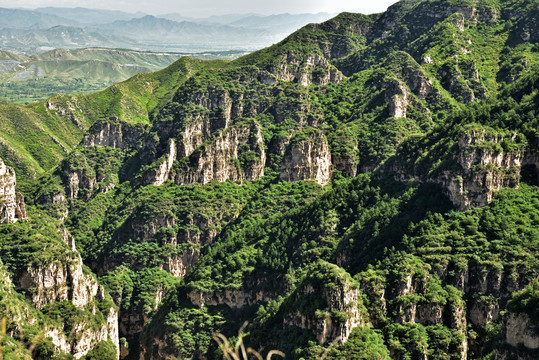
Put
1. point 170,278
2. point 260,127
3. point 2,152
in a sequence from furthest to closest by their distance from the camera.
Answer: point 2,152 → point 260,127 → point 170,278

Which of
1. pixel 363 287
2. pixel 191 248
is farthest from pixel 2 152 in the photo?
pixel 363 287

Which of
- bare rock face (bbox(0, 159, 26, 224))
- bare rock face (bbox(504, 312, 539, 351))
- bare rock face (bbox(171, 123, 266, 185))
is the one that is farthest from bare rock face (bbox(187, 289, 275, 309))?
bare rock face (bbox(504, 312, 539, 351))

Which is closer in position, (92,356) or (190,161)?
(92,356)

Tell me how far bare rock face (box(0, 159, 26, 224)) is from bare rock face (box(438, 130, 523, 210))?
226 ft

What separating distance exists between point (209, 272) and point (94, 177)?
6748 cm

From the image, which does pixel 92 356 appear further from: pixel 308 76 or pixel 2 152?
pixel 308 76

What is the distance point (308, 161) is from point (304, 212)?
2886 cm

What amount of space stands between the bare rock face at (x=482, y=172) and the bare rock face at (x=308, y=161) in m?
59.5

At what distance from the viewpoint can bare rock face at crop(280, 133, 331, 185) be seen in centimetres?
14300

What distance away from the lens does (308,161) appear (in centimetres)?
14288

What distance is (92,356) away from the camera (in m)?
89.1

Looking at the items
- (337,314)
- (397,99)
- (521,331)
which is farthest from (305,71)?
(521,331)

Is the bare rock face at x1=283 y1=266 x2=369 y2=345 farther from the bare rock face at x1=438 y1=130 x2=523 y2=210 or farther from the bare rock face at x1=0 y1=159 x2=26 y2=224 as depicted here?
the bare rock face at x1=0 y1=159 x2=26 y2=224

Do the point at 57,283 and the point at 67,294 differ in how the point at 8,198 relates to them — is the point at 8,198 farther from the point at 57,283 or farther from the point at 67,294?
the point at 67,294
